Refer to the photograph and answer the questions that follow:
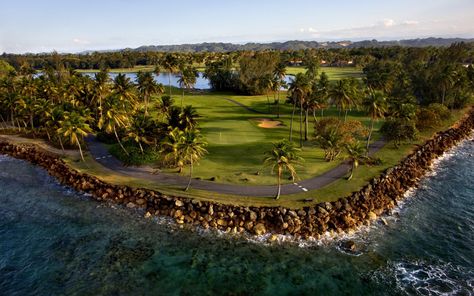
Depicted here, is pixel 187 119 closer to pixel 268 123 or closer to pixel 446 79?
pixel 268 123

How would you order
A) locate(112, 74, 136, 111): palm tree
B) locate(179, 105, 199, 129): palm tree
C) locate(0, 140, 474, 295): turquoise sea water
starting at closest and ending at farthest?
locate(0, 140, 474, 295): turquoise sea water < locate(179, 105, 199, 129): palm tree < locate(112, 74, 136, 111): palm tree

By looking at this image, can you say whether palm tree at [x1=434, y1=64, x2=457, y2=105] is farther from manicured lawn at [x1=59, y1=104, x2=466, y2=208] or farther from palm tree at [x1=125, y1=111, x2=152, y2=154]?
palm tree at [x1=125, y1=111, x2=152, y2=154]

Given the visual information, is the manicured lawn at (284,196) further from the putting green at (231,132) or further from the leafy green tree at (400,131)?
the putting green at (231,132)

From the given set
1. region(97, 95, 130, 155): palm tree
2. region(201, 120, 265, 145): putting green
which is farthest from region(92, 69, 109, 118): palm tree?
region(201, 120, 265, 145): putting green

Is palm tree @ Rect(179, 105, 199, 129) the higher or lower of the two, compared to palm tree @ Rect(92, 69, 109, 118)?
lower

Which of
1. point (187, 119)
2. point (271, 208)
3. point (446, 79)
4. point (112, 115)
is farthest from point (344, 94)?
point (446, 79)

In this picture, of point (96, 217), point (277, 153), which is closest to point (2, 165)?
point (96, 217)
